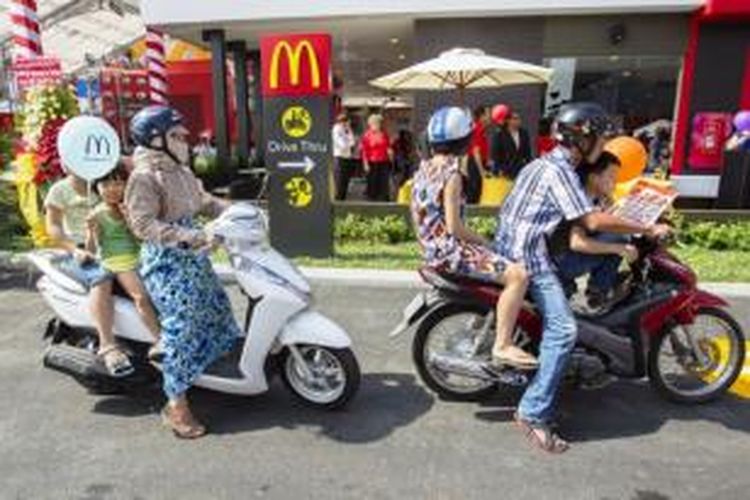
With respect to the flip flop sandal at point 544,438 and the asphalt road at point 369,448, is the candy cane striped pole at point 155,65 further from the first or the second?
the flip flop sandal at point 544,438

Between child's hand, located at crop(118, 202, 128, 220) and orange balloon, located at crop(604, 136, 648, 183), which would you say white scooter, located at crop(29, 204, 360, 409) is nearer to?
child's hand, located at crop(118, 202, 128, 220)

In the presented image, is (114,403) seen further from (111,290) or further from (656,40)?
(656,40)

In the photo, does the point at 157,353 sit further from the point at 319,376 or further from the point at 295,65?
the point at 295,65

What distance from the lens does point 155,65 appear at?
52.3 ft

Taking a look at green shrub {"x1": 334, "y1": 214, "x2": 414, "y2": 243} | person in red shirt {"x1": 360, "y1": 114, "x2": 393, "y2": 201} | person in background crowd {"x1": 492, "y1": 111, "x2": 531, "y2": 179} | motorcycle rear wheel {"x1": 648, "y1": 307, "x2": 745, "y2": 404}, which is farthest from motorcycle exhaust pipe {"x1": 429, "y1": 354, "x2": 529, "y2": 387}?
person in red shirt {"x1": 360, "y1": 114, "x2": 393, "y2": 201}

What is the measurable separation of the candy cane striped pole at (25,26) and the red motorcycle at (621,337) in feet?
27.0

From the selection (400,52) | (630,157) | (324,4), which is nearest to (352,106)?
(400,52)

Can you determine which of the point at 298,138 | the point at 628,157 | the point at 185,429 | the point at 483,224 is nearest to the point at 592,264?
the point at 628,157

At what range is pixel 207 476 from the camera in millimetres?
3535

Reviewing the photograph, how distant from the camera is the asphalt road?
11.2ft

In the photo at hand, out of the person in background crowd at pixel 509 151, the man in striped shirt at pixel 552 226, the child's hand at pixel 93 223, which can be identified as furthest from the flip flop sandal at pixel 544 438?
the person in background crowd at pixel 509 151

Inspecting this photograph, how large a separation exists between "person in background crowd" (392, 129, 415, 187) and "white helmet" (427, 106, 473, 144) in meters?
10.2

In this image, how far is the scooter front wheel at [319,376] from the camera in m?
4.07

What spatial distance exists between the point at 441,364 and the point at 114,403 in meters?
2.00
